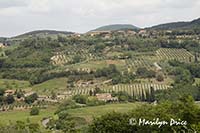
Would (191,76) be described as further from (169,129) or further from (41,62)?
(169,129)

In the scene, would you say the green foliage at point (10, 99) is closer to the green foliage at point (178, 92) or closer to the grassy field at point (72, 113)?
the grassy field at point (72, 113)

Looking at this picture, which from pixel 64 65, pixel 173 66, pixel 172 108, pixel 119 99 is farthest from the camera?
pixel 64 65

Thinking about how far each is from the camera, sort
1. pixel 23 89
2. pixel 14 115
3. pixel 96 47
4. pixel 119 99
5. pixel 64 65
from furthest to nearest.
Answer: pixel 96 47 < pixel 64 65 < pixel 23 89 < pixel 119 99 < pixel 14 115

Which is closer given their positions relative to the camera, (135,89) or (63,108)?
(63,108)

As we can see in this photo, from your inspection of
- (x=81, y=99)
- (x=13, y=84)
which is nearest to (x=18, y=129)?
(x=81, y=99)

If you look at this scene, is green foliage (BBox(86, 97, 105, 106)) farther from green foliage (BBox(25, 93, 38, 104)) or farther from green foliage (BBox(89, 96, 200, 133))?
green foliage (BBox(89, 96, 200, 133))

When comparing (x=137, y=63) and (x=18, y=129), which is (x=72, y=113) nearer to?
(x=18, y=129)

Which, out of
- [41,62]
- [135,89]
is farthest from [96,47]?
[135,89]

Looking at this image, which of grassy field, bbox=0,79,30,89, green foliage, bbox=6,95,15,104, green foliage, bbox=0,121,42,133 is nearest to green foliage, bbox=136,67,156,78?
grassy field, bbox=0,79,30,89
